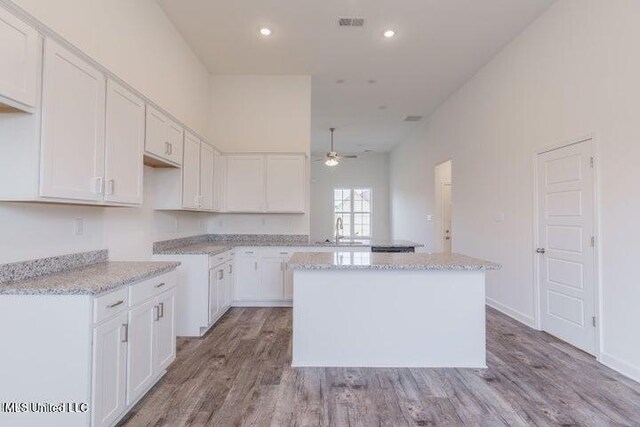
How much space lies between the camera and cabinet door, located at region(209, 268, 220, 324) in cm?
380

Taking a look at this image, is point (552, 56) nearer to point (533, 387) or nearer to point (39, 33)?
point (533, 387)

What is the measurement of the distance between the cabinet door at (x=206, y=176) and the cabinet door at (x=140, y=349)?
77.8 inches

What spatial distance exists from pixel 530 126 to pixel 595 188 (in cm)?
118

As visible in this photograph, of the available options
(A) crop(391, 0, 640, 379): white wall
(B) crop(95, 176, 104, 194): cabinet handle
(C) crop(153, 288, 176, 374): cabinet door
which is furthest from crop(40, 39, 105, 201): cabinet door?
(A) crop(391, 0, 640, 379): white wall

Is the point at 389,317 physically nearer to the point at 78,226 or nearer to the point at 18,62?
the point at 78,226

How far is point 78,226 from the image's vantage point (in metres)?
2.49

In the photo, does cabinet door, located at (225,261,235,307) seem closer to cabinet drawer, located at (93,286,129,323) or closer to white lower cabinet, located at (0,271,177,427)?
cabinet drawer, located at (93,286,129,323)

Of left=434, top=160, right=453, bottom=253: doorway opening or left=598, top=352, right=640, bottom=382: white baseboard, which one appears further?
left=434, top=160, right=453, bottom=253: doorway opening

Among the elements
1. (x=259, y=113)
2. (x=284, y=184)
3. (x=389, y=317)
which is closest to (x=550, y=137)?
(x=389, y=317)

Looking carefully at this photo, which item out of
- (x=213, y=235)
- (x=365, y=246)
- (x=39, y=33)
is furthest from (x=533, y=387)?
(x=213, y=235)

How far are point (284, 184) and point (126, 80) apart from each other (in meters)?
2.37

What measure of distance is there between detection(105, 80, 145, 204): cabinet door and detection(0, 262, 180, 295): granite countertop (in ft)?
1.60

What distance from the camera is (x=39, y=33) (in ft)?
5.81

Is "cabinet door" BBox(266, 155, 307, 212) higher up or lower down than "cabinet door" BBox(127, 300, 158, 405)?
higher up
